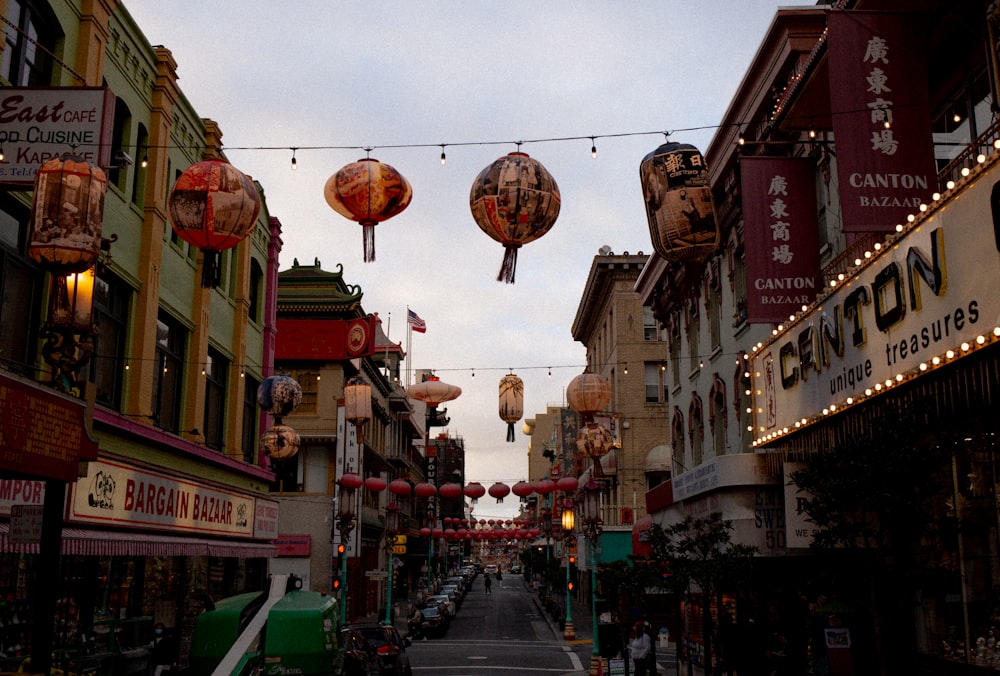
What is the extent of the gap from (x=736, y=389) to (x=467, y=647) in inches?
687

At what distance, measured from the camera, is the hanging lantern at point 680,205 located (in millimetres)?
12766

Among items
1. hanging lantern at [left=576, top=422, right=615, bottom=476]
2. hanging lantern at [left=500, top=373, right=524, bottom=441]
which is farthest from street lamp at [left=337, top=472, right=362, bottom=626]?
hanging lantern at [left=576, top=422, right=615, bottom=476]

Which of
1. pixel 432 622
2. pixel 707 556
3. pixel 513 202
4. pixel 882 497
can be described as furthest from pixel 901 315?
pixel 432 622

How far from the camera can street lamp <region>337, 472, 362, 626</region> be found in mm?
35188

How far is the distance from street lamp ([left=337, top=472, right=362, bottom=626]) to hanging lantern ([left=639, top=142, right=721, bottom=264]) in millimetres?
19975

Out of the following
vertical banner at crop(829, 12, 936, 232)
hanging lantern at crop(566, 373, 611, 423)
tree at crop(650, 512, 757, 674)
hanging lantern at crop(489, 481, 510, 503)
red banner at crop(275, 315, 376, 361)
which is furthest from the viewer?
red banner at crop(275, 315, 376, 361)

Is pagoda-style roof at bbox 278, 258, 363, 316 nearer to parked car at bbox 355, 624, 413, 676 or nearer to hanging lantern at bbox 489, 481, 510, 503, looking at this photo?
hanging lantern at bbox 489, 481, 510, 503

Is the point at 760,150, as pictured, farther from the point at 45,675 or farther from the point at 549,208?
the point at 45,675

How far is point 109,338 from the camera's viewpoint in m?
20.1

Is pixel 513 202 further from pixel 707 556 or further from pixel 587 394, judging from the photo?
pixel 587 394

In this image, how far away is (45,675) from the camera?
863 centimetres

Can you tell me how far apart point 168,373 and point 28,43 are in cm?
958

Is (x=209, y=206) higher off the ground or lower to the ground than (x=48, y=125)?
lower

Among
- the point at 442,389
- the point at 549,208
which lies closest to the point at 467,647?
the point at 442,389
